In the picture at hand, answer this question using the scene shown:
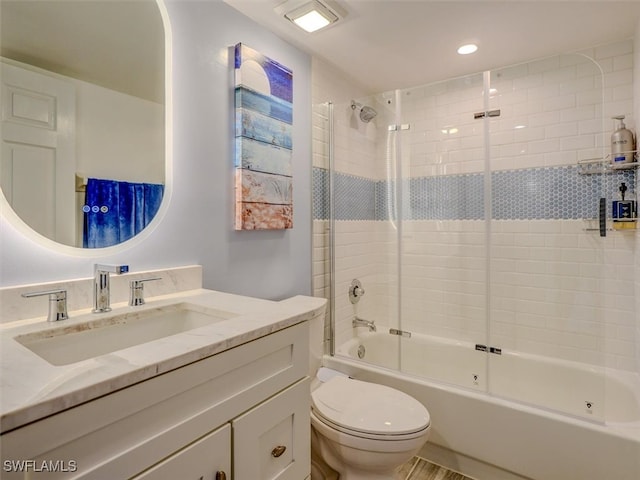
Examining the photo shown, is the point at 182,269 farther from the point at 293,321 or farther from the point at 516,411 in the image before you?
the point at 516,411

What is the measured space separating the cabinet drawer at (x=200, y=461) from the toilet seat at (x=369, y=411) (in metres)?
0.68

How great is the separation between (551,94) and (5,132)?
104 inches

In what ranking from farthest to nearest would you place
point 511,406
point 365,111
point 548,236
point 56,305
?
point 365,111, point 548,236, point 511,406, point 56,305

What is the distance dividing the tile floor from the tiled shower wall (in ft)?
2.72

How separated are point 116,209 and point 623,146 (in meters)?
2.45

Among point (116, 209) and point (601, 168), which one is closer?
point (116, 209)

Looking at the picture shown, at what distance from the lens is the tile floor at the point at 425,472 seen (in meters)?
1.79

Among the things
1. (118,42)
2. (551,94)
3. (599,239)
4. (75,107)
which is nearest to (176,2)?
(118,42)

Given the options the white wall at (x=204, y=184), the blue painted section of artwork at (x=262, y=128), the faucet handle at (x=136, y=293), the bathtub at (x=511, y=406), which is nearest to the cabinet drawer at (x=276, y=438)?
the faucet handle at (x=136, y=293)

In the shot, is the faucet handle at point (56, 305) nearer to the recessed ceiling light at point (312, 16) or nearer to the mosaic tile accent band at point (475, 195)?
the mosaic tile accent band at point (475, 195)

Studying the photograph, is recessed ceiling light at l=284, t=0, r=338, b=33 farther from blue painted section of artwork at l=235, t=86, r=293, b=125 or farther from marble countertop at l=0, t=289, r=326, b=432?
marble countertop at l=0, t=289, r=326, b=432

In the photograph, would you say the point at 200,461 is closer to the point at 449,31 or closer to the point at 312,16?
the point at 312,16

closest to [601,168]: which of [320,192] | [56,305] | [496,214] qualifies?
[496,214]

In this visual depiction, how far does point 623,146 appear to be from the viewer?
1875 mm
